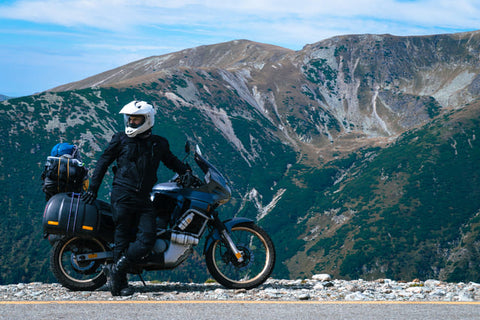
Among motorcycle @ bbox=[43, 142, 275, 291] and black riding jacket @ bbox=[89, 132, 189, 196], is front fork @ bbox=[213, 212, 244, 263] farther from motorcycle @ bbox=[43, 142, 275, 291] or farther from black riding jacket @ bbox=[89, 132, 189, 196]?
black riding jacket @ bbox=[89, 132, 189, 196]

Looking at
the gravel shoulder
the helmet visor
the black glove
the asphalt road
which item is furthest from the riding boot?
the helmet visor

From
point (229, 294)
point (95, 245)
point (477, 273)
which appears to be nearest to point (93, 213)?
point (95, 245)

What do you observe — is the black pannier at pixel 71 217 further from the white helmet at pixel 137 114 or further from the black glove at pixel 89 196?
the white helmet at pixel 137 114

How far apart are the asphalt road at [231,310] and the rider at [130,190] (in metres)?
1.05

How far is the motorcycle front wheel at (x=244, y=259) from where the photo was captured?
30.6 feet

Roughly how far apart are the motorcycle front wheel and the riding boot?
157 centimetres

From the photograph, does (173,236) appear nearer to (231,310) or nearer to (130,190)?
(130,190)

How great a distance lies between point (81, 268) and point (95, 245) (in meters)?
0.50

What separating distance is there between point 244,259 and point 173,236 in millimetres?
1549

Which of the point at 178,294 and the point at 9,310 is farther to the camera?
the point at 178,294

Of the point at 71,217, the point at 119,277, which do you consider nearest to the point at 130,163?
the point at 71,217

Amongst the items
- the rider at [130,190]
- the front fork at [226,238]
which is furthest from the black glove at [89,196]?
the front fork at [226,238]

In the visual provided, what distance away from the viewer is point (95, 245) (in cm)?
934

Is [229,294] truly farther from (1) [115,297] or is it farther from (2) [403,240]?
(2) [403,240]
